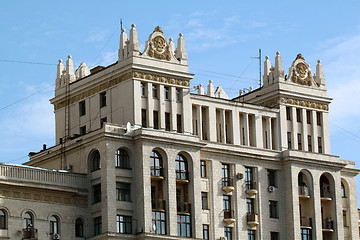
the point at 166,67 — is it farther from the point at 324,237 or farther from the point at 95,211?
the point at 324,237

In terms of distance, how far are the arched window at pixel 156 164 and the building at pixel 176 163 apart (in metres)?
0.09

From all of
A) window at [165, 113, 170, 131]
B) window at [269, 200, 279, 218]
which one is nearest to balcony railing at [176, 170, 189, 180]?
window at [165, 113, 170, 131]

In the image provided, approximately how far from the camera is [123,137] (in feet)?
264

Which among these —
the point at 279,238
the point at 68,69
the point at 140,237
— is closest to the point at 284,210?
the point at 279,238

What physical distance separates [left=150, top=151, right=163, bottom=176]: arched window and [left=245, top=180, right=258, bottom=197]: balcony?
8515 millimetres

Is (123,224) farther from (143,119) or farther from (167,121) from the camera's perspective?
(167,121)

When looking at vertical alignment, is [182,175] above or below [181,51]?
below

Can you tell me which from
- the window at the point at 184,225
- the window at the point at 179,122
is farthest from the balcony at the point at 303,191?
the window at the point at 179,122

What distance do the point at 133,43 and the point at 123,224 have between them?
527 inches

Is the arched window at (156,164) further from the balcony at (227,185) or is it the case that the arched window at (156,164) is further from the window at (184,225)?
the balcony at (227,185)

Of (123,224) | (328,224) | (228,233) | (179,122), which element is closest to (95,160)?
(123,224)

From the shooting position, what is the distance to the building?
79.1 meters

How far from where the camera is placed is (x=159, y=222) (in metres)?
80.1

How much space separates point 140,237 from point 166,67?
13255 mm
